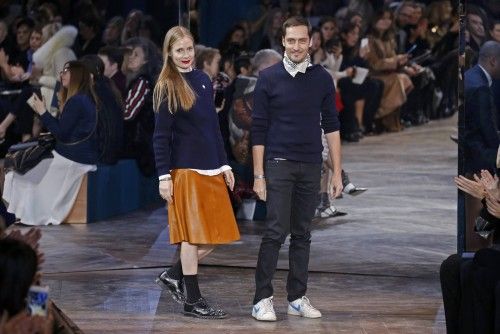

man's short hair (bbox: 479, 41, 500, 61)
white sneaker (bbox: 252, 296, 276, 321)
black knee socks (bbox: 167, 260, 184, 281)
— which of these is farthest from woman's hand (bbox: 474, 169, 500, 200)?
black knee socks (bbox: 167, 260, 184, 281)

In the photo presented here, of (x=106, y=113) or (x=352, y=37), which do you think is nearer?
(x=352, y=37)

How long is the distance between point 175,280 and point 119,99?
2.92 metres

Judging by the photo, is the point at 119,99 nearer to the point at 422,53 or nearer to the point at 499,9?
the point at 422,53

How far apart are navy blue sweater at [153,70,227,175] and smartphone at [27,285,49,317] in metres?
2.29

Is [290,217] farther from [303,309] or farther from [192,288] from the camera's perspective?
[192,288]

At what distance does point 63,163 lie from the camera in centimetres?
1032

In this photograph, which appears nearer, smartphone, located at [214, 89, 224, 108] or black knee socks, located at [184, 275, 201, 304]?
black knee socks, located at [184, 275, 201, 304]

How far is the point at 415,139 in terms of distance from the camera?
11469mm

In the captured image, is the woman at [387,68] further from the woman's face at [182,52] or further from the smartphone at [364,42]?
the woman's face at [182,52]

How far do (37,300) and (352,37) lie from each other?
539cm

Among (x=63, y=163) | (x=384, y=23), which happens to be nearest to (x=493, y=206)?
(x=384, y=23)

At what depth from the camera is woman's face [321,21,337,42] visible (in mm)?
9891

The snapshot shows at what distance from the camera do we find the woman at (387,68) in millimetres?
10250

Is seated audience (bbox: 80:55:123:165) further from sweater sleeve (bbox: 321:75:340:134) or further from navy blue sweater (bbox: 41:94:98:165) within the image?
sweater sleeve (bbox: 321:75:340:134)
